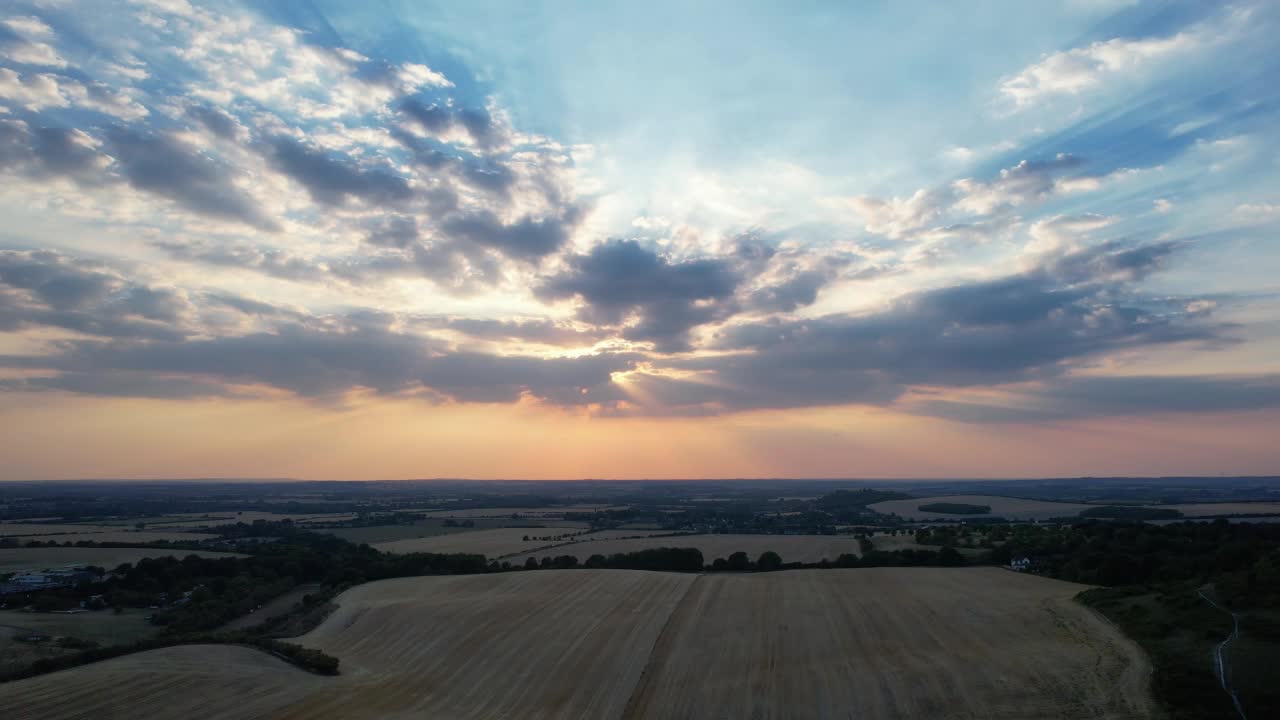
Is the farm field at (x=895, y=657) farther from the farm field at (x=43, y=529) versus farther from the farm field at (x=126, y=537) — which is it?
the farm field at (x=43, y=529)

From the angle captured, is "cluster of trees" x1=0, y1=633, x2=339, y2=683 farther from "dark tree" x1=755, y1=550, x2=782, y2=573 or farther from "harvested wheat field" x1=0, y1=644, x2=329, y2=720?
"dark tree" x1=755, y1=550, x2=782, y2=573

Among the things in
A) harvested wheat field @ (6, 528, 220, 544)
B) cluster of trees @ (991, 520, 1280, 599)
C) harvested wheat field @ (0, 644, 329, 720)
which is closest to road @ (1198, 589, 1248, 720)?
cluster of trees @ (991, 520, 1280, 599)

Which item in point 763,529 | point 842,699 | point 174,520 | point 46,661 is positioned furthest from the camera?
point 174,520

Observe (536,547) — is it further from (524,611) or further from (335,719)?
(335,719)

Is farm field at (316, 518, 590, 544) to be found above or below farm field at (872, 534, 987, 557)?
below

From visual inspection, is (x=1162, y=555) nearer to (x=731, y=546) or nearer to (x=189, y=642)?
(x=731, y=546)

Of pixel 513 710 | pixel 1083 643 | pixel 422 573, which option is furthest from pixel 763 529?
pixel 513 710

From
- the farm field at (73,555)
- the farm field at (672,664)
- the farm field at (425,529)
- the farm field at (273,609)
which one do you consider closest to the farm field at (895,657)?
the farm field at (672,664)
